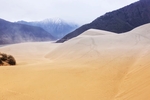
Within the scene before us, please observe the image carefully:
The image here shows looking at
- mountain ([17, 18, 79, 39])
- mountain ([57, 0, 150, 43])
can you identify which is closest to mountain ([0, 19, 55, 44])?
mountain ([57, 0, 150, 43])

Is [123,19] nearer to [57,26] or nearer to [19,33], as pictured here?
[19,33]

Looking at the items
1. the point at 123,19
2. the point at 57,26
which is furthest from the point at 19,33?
the point at 57,26


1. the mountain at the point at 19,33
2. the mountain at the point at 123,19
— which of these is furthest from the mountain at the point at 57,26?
the mountain at the point at 123,19

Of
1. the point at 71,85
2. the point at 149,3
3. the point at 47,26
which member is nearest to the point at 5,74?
the point at 71,85

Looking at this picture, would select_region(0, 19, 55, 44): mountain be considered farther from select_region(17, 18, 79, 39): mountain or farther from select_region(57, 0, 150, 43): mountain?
select_region(17, 18, 79, 39): mountain

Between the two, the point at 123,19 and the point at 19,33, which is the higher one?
the point at 123,19

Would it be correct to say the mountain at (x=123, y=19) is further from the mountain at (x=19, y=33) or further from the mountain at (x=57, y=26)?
the mountain at (x=57, y=26)

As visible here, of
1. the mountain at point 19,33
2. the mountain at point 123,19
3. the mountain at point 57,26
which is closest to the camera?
the mountain at point 123,19
